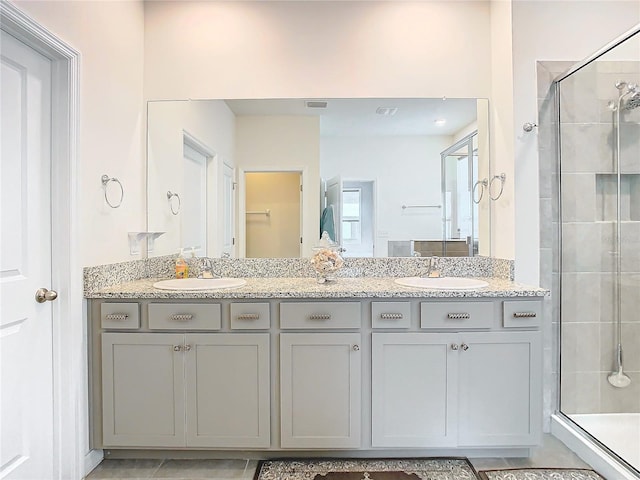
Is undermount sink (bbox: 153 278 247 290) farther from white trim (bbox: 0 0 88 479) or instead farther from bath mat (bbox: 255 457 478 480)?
bath mat (bbox: 255 457 478 480)

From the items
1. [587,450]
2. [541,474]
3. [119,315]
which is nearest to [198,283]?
[119,315]

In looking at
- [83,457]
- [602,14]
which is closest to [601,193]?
[602,14]

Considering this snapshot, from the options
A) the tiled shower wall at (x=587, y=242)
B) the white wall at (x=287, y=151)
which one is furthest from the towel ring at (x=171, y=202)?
the tiled shower wall at (x=587, y=242)

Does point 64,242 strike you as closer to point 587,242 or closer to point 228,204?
point 228,204

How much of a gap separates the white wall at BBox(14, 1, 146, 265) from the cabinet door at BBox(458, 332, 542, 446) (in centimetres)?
193

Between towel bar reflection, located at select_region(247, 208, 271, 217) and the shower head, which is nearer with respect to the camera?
the shower head

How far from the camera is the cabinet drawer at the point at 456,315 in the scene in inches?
78.7

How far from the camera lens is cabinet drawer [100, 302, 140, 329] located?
2.00 m

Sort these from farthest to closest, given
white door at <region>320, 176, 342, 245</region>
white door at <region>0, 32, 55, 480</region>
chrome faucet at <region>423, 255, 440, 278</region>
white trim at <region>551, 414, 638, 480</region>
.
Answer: white door at <region>320, 176, 342, 245</region> < chrome faucet at <region>423, 255, 440, 278</region> < white trim at <region>551, 414, 638, 480</region> < white door at <region>0, 32, 55, 480</region>

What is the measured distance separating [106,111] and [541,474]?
9.49ft

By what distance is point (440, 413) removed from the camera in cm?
201

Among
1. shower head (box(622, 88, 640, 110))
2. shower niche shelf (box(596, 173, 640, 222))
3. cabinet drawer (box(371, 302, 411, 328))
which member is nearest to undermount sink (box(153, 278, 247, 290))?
cabinet drawer (box(371, 302, 411, 328))

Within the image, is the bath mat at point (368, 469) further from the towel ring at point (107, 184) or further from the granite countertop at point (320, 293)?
the towel ring at point (107, 184)

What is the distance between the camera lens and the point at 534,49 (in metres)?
2.32
